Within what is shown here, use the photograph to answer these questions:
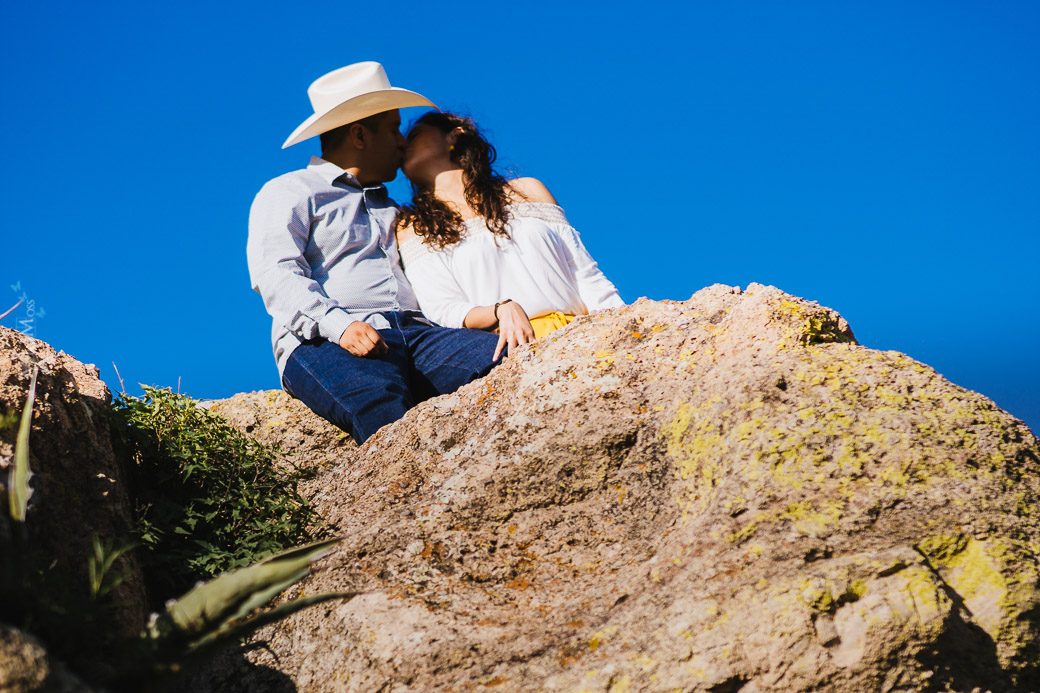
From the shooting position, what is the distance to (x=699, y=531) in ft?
9.08

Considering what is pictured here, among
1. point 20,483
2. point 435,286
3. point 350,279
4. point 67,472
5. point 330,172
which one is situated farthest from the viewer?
point 330,172

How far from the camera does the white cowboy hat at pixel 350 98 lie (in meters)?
5.82

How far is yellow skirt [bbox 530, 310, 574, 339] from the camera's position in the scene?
5.16 m

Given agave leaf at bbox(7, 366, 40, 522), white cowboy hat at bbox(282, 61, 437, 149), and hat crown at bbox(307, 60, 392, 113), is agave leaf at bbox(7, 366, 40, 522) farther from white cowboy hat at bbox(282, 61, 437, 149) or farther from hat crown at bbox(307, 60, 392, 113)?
hat crown at bbox(307, 60, 392, 113)

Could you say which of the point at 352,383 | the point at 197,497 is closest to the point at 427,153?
the point at 352,383

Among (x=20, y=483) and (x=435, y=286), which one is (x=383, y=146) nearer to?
(x=435, y=286)

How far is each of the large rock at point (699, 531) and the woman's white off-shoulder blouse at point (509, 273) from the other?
174 centimetres

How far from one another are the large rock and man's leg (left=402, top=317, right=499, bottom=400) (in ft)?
3.89

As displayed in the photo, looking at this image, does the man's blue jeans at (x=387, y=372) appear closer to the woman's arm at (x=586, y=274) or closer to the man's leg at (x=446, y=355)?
the man's leg at (x=446, y=355)

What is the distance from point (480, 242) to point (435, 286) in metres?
0.44

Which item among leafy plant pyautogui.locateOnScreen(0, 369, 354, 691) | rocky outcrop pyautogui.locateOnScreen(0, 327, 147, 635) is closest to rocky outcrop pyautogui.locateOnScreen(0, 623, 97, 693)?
leafy plant pyautogui.locateOnScreen(0, 369, 354, 691)

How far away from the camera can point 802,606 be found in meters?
2.34

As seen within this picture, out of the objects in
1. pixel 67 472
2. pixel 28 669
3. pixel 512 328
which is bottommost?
pixel 28 669

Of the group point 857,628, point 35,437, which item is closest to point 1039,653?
point 857,628
